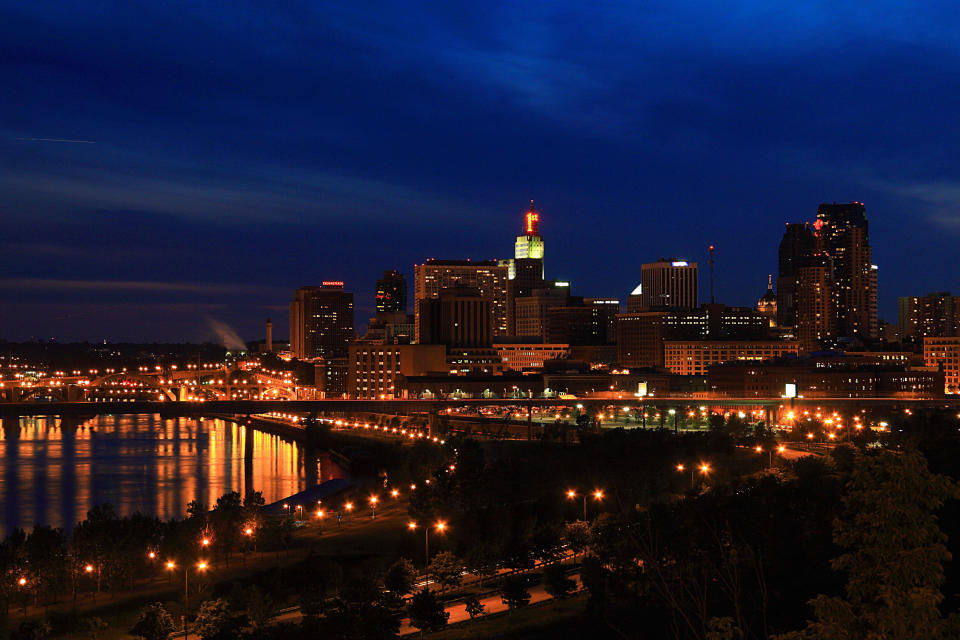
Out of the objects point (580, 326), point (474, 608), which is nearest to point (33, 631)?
point (474, 608)

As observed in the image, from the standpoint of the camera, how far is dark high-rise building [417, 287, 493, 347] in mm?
157625

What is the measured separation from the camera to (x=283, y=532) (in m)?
40.9

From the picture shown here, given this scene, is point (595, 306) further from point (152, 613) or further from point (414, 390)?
point (152, 613)

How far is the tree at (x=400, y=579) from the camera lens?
28.3 meters

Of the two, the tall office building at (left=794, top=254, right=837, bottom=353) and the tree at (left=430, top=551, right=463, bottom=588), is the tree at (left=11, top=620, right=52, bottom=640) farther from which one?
the tall office building at (left=794, top=254, right=837, bottom=353)

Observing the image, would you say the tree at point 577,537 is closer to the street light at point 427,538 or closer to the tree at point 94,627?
the street light at point 427,538

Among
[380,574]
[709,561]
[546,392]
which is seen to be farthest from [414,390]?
[709,561]

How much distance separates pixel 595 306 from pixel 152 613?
16430 centimetres

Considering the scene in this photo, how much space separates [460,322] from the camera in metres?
158

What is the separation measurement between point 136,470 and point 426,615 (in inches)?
1794

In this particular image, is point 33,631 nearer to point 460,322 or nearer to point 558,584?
point 558,584

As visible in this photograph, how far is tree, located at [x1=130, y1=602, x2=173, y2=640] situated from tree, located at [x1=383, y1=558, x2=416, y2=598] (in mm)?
5670

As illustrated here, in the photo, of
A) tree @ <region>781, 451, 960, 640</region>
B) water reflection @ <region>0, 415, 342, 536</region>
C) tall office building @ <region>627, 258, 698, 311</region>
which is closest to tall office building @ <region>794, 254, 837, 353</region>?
tall office building @ <region>627, 258, 698, 311</region>

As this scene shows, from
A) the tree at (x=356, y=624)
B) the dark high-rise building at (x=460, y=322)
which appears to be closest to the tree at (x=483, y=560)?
the tree at (x=356, y=624)
